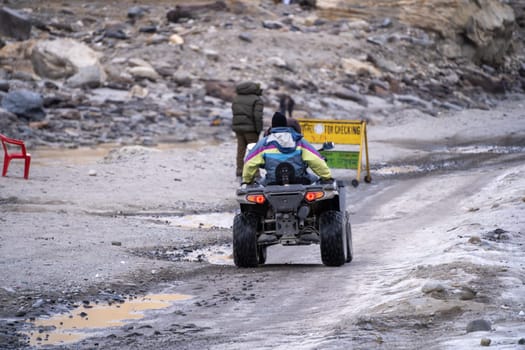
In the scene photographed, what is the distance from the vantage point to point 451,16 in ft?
152

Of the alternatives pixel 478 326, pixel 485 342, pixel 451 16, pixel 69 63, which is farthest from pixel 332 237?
pixel 451 16

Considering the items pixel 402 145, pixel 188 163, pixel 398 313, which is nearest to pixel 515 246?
pixel 398 313

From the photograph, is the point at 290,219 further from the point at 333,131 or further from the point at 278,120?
the point at 333,131

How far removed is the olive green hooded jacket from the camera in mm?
19812

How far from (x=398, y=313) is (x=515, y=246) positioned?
3.85 meters

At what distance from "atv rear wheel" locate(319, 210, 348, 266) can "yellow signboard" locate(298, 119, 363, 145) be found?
32.3 ft

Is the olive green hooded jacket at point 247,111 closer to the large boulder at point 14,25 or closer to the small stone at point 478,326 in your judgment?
the small stone at point 478,326

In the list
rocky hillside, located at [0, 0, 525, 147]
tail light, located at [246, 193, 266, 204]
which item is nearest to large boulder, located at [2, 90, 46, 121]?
rocky hillside, located at [0, 0, 525, 147]

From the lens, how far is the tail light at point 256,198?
38.0 ft

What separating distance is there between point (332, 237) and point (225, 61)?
28.1 metres

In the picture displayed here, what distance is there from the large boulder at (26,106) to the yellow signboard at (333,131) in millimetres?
11296

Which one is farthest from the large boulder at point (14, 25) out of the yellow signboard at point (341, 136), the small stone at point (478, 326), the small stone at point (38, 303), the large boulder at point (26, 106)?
the small stone at point (478, 326)

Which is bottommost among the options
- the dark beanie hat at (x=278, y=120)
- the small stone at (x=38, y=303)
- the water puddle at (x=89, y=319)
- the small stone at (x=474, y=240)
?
the water puddle at (x=89, y=319)

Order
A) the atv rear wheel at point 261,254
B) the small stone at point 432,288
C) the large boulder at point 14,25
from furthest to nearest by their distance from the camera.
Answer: the large boulder at point 14,25 < the atv rear wheel at point 261,254 < the small stone at point 432,288
